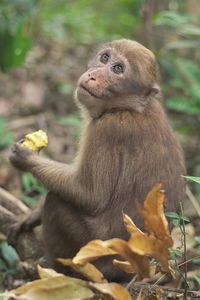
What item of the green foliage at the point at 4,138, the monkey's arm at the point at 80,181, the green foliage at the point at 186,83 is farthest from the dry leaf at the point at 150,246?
the green foliage at the point at 186,83

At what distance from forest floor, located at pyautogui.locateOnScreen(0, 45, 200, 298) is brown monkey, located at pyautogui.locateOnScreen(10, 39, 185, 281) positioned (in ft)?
5.39

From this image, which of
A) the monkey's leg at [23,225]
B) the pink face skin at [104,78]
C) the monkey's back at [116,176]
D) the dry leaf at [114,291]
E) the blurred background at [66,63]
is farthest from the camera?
the blurred background at [66,63]

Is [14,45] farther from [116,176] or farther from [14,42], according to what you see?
[116,176]

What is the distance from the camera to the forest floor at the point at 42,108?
639 centimetres

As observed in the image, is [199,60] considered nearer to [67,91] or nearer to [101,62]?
[67,91]

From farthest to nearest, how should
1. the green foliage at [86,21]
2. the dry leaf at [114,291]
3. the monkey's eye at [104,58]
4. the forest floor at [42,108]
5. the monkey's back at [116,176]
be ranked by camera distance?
the green foliage at [86,21] → the forest floor at [42,108] → the monkey's eye at [104,58] → the monkey's back at [116,176] → the dry leaf at [114,291]

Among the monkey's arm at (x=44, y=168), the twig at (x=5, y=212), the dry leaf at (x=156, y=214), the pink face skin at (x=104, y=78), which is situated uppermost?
the pink face skin at (x=104, y=78)

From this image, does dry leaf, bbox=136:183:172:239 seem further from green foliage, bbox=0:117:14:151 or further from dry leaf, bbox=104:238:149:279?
green foliage, bbox=0:117:14:151

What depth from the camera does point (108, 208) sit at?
4.15m

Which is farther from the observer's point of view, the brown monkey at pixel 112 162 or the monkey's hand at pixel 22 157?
the monkey's hand at pixel 22 157

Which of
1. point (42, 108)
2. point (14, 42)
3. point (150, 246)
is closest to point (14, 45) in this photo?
point (14, 42)

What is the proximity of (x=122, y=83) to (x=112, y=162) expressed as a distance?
796 millimetres

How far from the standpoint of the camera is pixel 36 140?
4602mm

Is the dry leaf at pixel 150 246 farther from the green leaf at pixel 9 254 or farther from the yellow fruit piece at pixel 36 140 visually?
the green leaf at pixel 9 254
